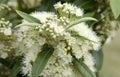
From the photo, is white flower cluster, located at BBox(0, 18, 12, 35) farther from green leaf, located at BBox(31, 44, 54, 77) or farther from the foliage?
green leaf, located at BBox(31, 44, 54, 77)

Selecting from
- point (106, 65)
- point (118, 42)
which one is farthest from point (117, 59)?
point (118, 42)

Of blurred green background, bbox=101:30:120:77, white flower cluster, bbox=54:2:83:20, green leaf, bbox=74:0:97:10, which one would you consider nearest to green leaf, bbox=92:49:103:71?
green leaf, bbox=74:0:97:10

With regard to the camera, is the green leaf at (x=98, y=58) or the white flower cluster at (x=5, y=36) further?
the green leaf at (x=98, y=58)

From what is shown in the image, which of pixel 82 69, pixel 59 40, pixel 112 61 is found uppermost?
pixel 59 40

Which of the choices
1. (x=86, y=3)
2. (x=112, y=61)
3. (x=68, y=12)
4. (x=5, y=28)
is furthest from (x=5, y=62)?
(x=112, y=61)

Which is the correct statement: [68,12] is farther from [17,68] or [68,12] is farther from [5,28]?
[17,68]

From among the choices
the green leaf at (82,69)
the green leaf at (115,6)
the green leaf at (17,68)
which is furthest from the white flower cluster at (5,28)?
the green leaf at (115,6)

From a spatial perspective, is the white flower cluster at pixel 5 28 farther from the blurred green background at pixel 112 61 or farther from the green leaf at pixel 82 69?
the blurred green background at pixel 112 61
